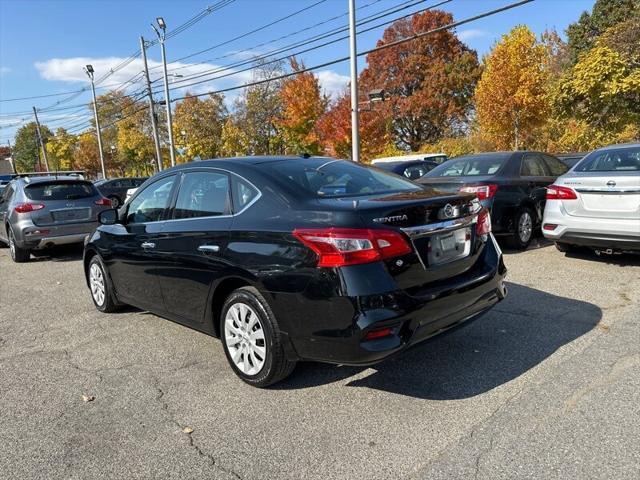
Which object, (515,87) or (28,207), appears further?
(515,87)

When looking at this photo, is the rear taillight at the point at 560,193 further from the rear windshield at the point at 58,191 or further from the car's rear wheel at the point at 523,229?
the rear windshield at the point at 58,191

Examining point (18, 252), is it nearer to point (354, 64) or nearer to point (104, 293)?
point (104, 293)

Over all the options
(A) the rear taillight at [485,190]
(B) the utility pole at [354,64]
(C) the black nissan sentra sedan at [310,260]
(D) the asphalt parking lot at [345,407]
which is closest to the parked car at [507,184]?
(A) the rear taillight at [485,190]

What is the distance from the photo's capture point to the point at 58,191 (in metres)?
8.97

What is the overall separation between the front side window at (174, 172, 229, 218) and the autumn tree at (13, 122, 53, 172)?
316 feet

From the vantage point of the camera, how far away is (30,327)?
5.05 meters

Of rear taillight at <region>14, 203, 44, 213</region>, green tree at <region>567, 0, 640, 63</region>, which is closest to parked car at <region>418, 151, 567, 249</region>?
rear taillight at <region>14, 203, 44, 213</region>

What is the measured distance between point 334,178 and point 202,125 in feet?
141

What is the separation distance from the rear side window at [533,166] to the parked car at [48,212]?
24.5ft

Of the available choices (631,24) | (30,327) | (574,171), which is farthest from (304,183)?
(631,24)

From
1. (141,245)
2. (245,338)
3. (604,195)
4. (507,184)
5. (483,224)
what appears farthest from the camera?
(507,184)

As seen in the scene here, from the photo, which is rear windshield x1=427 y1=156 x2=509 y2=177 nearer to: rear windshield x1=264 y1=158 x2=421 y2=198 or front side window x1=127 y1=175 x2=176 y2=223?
rear windshield x1=264 y1=158 x2=421 y2=198

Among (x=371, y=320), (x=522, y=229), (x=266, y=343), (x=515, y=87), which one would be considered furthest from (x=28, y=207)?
(x=515, y=87)

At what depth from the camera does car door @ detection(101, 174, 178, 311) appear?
416 cm
